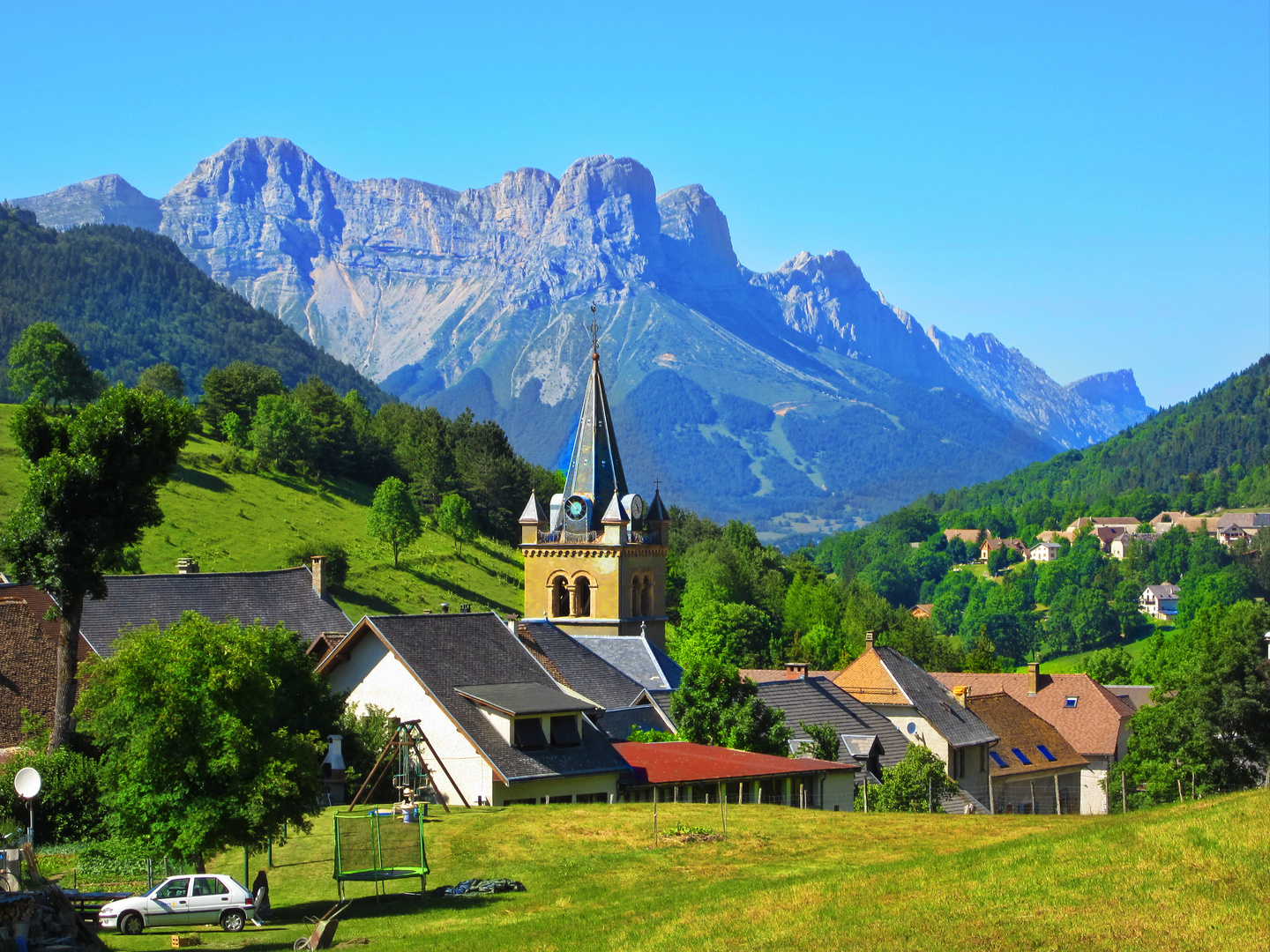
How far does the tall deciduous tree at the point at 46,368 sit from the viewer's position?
117 meters

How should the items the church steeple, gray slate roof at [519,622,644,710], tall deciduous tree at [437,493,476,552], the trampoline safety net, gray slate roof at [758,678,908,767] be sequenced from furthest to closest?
1. tall deciduous tree at [437,493,476,552]
2. the church steeple
3. gray slate roof at [758,678,908,767]
4. gray slate roof at [519,622,644,710]
5. the trampoline safety net

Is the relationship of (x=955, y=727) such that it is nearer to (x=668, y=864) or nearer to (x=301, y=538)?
(x=668, y=864)

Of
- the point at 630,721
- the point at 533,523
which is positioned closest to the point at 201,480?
the point at 533,523

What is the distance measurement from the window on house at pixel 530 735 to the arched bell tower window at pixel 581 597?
21423 millimetres

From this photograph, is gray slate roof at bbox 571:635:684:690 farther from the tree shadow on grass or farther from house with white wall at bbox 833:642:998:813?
the tree shadow on grass

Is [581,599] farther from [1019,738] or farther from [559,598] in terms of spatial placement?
[1019,738]

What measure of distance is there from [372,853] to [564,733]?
13767mm

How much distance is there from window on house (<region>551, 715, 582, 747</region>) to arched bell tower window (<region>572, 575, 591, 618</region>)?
818 inches

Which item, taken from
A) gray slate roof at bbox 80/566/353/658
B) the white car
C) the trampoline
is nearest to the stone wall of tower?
gray slate roof at bbox 80/566/353/658

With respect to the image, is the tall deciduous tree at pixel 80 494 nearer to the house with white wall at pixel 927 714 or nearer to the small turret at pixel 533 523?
the small turret at pixel 533 523

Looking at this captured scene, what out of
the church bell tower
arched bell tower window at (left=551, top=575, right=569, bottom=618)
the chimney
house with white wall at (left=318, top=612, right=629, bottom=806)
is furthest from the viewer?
arched bell tower window at (left=551, top=575, right=569, bottom=618)

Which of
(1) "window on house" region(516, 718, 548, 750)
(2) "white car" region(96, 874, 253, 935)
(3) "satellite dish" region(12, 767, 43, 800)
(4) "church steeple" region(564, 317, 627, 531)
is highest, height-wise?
(4) "church steeple" region(564, 317, 627, 531)

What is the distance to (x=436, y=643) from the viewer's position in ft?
152

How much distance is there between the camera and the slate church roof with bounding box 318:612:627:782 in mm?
41688
